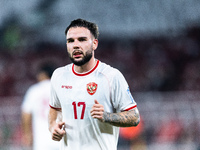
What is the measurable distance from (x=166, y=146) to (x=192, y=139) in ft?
2.13

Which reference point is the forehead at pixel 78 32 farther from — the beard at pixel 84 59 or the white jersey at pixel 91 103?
the white jersey at pixel 91 103

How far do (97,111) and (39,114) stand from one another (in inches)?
113

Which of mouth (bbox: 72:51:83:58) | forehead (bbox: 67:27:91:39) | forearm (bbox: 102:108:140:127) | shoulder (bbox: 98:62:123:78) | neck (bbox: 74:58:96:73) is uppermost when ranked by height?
forehead (bbox: 67:27:91:39)

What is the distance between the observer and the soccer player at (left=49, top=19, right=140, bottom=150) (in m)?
3.03

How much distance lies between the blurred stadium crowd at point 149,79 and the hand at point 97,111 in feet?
20.7

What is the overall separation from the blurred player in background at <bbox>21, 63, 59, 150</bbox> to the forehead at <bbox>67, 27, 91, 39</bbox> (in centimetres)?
250

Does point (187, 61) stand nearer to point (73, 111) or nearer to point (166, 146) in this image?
point (166, 146)

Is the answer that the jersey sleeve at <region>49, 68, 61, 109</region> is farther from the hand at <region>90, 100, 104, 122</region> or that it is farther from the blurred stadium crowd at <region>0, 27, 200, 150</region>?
the blurred stadium crowd at <region>0, 27, 200, 150</region>

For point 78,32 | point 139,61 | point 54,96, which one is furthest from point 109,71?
point 139,61

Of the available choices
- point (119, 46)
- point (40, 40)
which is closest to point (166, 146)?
point (119, 46)

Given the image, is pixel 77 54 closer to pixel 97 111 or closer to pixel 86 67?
pixel 86 67

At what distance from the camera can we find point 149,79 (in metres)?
13.6

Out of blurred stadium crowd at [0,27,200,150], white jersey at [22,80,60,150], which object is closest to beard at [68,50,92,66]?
white jersey at [22,80,60,150]

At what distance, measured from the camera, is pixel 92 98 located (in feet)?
9.99
